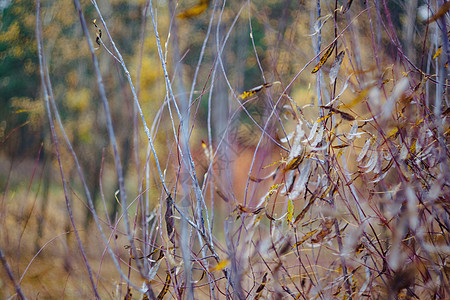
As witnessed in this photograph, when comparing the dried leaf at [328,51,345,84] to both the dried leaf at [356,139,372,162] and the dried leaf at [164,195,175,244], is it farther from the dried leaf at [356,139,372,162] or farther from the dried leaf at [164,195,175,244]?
the dried leaf at [164,195,175,244]

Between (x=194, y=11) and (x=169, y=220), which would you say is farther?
(x=169, y=220)

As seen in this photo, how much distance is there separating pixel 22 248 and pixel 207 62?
46.9 inches

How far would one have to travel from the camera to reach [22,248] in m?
1.60

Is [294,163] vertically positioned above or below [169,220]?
above

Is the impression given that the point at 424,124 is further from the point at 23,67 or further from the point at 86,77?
the point at 23,67

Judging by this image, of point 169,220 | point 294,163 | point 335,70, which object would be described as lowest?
point 169,220

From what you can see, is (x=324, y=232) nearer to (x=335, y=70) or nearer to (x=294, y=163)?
(x=294, y=163)

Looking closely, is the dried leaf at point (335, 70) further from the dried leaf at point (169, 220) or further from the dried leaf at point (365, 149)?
the dried leaf at point (169, 220)

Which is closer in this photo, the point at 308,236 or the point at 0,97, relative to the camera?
the point at 308,236

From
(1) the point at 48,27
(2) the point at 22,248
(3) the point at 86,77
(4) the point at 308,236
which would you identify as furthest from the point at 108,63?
(4) the point at 308,236

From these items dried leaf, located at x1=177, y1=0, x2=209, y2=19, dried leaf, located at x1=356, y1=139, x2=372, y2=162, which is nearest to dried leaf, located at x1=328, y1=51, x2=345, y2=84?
dried leaf, located at x1=356, y1=139, x2=372, y2=162

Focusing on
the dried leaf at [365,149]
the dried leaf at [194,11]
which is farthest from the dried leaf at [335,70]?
the dried leaf at [194,11]

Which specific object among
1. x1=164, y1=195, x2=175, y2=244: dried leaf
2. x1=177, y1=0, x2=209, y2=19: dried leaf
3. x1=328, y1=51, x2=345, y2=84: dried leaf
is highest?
x1=177, y1=0, x2=209, y2=19: dried leaf

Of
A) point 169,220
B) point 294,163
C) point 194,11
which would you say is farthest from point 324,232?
point 194,11
